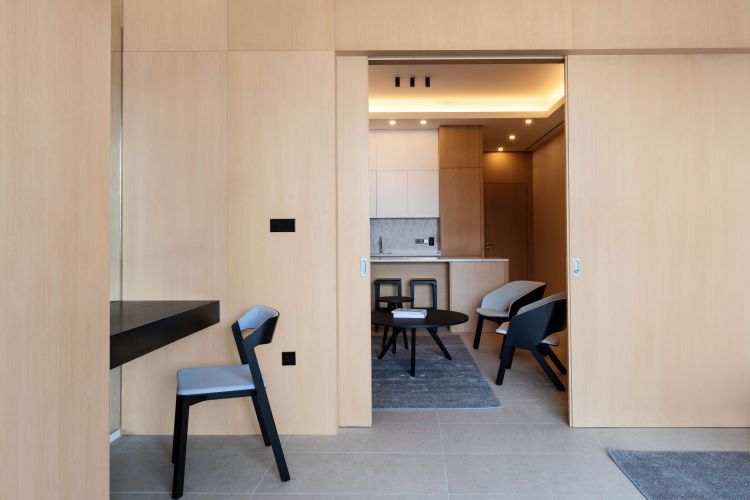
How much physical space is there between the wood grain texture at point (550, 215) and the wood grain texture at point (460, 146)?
137 cm

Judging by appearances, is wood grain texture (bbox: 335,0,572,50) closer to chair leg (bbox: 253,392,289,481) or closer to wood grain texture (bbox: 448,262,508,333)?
chair leg (bbox: 253,392,289,481)

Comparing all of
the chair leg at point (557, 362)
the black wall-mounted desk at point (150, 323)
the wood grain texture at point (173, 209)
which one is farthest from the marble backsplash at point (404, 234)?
the black wall-mounted desk at point (150, 323)

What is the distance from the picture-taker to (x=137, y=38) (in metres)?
2.90

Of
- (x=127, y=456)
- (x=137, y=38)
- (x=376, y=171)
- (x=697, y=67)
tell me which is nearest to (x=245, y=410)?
(x=127, y=456)

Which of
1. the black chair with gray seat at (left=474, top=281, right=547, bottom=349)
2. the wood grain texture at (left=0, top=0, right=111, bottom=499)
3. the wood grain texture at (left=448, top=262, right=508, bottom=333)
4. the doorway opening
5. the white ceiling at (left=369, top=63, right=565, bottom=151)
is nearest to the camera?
the wood grain texture at (left=0, top=0, right=111, bottom=499)

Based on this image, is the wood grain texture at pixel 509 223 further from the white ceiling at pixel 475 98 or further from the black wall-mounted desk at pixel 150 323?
the black wall-mounted desk at pixel 150 323

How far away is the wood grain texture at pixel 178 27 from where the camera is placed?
114 inches

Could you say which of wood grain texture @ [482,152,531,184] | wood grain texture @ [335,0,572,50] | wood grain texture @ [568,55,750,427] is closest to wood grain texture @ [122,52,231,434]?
wood grain texture @ [335,0,572,50]

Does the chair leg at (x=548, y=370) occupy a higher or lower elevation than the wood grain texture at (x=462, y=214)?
lower

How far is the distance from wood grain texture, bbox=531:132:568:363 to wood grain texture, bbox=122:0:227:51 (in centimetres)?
564

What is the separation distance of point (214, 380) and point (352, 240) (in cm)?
122

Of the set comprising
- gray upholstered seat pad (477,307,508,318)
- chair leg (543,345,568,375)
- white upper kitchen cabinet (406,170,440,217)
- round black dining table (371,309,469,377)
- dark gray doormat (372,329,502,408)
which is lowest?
dark gray doormat (372,329,502,408)

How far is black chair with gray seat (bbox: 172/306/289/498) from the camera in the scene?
7.06 ft

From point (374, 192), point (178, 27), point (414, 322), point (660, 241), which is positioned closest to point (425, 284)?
point (374, 192)
